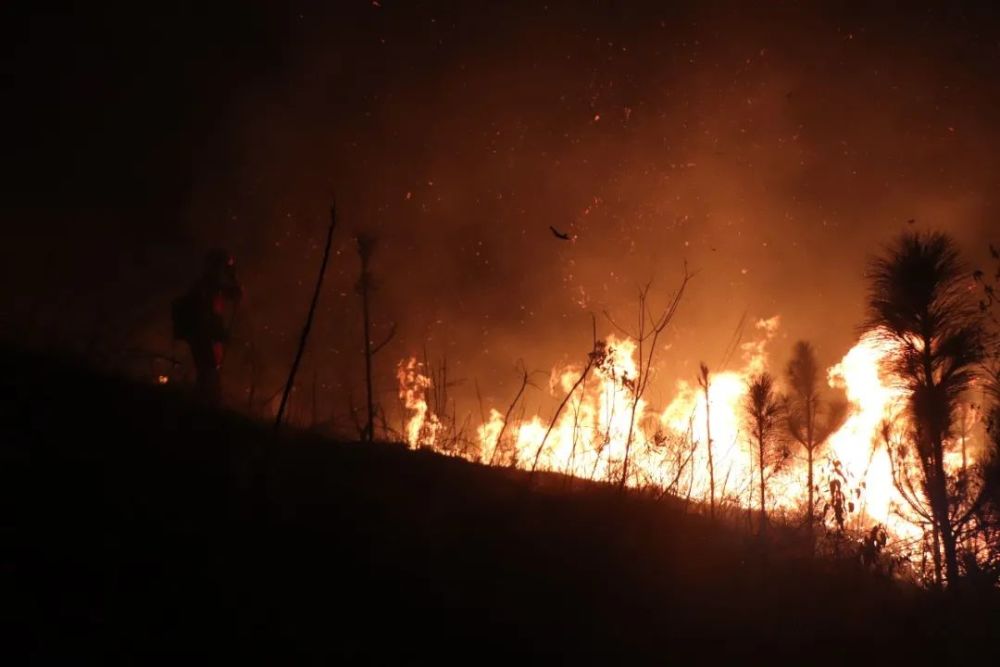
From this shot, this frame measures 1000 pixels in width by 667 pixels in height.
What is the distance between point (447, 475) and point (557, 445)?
4752 millimetres

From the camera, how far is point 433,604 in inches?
183

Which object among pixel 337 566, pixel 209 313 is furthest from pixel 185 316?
pixel 337 566

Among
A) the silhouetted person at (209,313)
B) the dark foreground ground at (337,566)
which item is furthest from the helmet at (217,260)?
the dark foreground ground at (337,566)

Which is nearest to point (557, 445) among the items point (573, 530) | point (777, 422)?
point (573, 530)

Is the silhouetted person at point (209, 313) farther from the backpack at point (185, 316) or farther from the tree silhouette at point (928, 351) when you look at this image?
the tree silhouette at point (928, 351)

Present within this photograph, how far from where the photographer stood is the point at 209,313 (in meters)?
12.6

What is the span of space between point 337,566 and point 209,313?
9297mm

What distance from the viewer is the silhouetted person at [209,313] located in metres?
12.2

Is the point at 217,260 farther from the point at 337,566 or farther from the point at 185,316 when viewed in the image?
the point at 337,566

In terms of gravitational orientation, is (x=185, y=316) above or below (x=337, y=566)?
above

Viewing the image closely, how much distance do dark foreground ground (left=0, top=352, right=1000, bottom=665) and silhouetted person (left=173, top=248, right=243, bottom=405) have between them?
18.1 ft

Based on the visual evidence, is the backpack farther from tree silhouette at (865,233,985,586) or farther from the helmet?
tree silhouette at (865,233,985,586)

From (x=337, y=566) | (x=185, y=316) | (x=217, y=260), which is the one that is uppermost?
(x=217, y=260)

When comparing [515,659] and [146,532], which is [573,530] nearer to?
[515,659]
